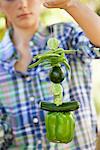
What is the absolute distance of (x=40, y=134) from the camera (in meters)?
1.47

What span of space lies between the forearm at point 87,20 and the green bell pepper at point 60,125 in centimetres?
29

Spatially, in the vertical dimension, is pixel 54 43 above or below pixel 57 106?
above

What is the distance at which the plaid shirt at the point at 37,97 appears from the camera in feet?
4.81

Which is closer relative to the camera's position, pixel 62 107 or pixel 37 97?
pixel 62 107

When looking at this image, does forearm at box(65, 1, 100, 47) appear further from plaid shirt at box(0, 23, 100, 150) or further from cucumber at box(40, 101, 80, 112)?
cucumber at box(40, 101, 80, 112)

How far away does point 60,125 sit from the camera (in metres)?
1.12

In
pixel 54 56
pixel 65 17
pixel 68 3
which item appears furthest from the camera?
pixel 65 17

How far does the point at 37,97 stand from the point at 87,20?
1.04ft

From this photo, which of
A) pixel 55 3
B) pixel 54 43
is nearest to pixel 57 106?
pixel 54 43

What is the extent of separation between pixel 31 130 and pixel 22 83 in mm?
152

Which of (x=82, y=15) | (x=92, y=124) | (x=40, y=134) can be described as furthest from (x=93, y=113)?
(x=82, y=15)

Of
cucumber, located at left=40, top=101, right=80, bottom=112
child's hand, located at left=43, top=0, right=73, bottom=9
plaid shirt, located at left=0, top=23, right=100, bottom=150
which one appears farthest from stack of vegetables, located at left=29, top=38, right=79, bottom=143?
plaid shirt, located at left=0, top=23, right=100, bottom=150

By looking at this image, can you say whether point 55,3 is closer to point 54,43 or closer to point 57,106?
point 54,43

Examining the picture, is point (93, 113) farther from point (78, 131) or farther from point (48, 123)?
point (48, 123)
